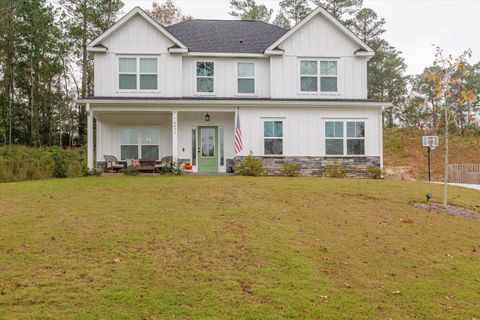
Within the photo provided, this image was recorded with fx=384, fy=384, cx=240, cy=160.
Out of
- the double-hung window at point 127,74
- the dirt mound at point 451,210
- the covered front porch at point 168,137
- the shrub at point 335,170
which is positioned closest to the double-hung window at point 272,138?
the covered front porch at point 168,137

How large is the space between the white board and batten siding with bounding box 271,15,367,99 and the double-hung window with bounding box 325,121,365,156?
152 cm

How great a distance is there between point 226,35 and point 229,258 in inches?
653

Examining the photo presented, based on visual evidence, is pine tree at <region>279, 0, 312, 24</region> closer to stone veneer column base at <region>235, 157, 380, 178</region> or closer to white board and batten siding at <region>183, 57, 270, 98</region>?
white board and batten siding at <region>183, 57, 270, 98</region>

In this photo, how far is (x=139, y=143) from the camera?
18.1m

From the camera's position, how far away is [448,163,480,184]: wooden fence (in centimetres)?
2080

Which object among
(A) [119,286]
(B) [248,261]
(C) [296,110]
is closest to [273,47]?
(C) [296,110]

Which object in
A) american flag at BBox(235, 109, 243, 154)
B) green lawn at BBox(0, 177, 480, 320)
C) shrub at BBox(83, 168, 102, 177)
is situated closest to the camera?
green lawn at BBox(0, 177, 480, 320)

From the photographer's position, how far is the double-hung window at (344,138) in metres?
17.6

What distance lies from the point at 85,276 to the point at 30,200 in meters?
5.40

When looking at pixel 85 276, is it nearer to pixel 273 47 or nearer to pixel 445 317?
pixel 445 317

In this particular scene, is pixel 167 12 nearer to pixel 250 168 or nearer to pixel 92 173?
pixel 92 173

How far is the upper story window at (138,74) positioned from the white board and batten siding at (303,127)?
14.6 feet

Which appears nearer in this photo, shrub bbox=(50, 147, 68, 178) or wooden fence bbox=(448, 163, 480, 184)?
shrub bbox=(50, 147, 68, 178)

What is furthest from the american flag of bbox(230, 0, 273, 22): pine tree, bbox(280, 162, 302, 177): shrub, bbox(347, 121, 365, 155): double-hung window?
bbox(230, 0, 273, 22): pine tree
